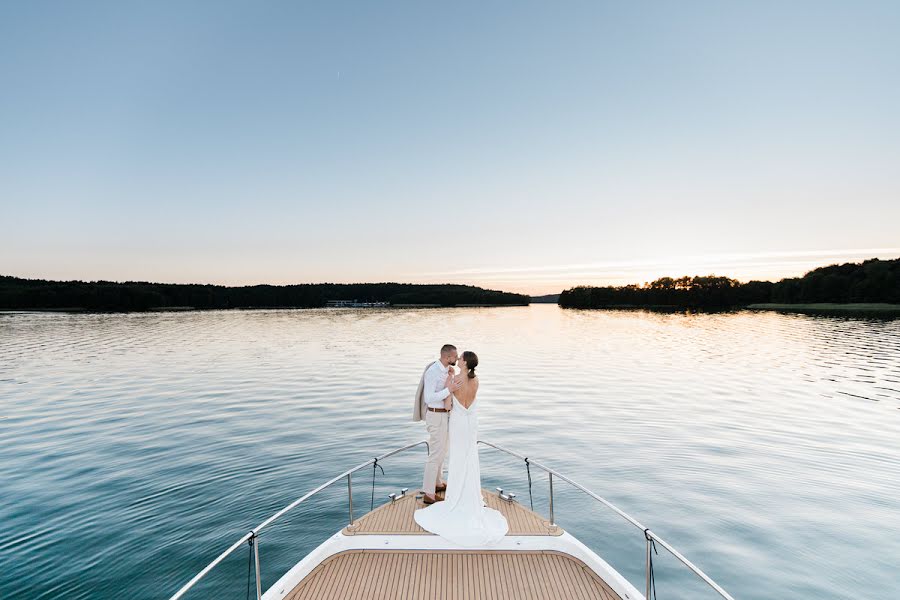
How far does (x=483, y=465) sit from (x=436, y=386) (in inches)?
292

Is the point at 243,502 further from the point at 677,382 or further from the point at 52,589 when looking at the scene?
the point at 677,382

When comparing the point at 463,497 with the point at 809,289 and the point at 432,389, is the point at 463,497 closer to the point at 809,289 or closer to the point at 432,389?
the point at 432,389

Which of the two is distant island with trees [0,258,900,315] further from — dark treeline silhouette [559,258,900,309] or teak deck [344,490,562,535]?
teak deck [344,490,562,535]

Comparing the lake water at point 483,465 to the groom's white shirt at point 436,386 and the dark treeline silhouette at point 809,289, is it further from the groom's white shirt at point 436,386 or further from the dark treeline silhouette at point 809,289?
the dark treeline silhouette at point 809,289

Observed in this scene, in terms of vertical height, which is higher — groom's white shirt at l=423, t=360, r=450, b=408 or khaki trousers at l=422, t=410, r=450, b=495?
groom's white shirt at l=423, t=360, r=450, b=408

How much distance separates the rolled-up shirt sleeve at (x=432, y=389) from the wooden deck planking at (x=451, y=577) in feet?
7.47

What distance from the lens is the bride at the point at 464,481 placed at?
7.00 m

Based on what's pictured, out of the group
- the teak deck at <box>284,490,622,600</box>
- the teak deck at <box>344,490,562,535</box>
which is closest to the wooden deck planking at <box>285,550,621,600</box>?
the teak deck at <box>284,490,622,600</box>

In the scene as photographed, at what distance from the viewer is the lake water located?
9.09 m

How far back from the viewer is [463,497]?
7148 millimetres

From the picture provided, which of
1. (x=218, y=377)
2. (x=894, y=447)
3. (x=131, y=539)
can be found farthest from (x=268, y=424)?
(x=894, y=447)

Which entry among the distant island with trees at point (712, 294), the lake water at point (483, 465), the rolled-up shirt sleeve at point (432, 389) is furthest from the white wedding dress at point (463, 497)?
the distant island with trees at point (712, 294)

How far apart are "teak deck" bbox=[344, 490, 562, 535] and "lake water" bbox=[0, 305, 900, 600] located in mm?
2748

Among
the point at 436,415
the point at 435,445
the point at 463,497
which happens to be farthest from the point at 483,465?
the point at 463,497
